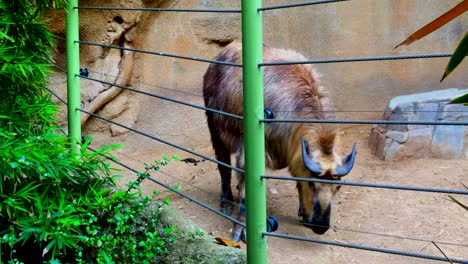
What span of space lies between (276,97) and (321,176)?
756 millimetres

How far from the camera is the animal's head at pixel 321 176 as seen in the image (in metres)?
4.63

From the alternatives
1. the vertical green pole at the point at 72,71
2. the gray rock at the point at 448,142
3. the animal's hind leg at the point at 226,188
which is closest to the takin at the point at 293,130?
the animal's hind leg at the point at 226,188

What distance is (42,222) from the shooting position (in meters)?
2.80

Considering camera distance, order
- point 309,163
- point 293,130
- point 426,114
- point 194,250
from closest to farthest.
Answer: point 194,250
point 309,163
point 293,130
point 426,114

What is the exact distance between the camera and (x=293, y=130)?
16.2 feet

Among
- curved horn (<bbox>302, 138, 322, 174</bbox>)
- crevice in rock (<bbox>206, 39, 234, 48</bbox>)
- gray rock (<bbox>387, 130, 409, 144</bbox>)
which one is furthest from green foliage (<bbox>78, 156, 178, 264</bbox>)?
crevice in rock (<bbox>206, 39, 234, 48</bbox>)

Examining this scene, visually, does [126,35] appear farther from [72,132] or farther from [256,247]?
[256,247]

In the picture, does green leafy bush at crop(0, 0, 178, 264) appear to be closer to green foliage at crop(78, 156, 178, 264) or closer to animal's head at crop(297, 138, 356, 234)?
green foliage at crop(78, 156, 178, 264)

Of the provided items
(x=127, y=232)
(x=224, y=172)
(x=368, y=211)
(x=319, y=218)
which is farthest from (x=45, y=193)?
(x=368, y=211)

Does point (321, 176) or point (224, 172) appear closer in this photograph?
point (321, 176)

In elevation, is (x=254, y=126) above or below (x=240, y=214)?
above

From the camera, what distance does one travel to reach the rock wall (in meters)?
7.08

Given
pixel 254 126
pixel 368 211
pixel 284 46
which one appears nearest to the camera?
pixel 254 126

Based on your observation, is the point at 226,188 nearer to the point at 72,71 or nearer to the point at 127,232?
the point at 72,71
